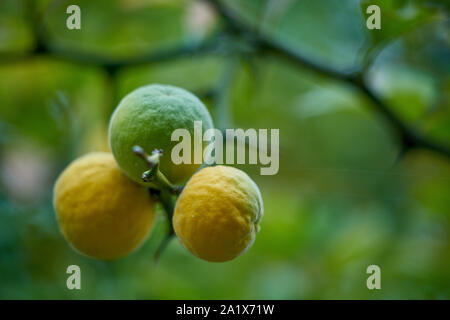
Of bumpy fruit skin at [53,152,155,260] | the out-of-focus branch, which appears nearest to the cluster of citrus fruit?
bumpy fruit skin at [53,152,155,260]

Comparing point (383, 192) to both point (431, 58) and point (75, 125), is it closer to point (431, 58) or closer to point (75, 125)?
point (431, 58)

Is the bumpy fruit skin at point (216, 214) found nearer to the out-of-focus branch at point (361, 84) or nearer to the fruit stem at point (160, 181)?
the fruit stem at point (160, 181)

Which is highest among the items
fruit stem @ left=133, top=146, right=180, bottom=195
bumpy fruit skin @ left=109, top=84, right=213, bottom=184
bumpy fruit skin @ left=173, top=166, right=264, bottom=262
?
bumpy fruit skin @ left=109, top=84, right=213, bottom=184

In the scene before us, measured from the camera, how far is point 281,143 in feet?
3.99

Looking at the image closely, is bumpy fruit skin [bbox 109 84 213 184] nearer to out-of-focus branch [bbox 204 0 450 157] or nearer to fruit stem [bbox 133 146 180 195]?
fruit stem [bbox 133 146 180 195]

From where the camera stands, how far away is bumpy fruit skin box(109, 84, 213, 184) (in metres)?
0.49

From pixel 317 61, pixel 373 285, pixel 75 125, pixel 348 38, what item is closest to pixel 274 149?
pixel 317 61

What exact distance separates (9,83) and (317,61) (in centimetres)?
89

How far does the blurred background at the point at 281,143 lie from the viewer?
1126 mm

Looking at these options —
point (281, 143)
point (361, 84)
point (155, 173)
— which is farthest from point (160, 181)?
point (281, 143)

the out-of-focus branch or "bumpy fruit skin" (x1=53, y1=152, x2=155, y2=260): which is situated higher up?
the out-of-focus branch

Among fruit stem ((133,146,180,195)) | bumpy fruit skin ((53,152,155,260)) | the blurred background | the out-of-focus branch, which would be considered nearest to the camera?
fruit stem ((133,146,180,195))

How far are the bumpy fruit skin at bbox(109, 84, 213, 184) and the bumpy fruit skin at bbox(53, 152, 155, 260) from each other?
0.06 meters
